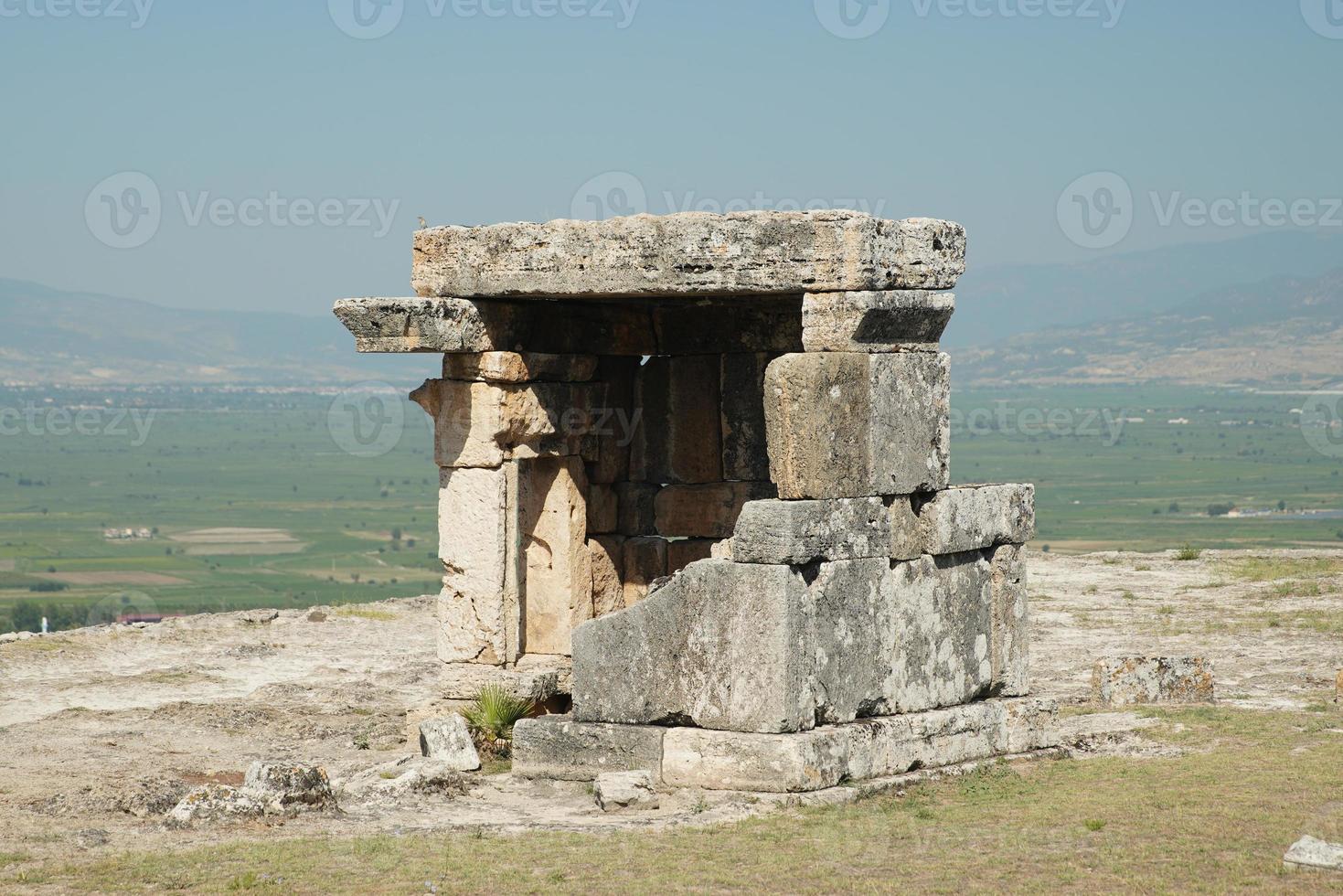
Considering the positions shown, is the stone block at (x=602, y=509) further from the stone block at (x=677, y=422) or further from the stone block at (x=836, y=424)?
the stone block at (x=836, y=424)

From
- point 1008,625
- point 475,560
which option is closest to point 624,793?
point 475,560

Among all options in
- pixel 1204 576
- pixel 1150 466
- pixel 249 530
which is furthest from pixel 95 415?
pixel 1204 576

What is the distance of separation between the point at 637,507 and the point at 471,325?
2.54 m

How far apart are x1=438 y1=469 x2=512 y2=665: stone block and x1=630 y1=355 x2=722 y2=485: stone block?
195 cm

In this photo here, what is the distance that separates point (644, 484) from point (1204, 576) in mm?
9817

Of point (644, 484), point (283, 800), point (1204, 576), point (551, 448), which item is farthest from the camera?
point (1204, 576)

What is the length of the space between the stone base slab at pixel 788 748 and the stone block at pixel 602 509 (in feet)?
8.62

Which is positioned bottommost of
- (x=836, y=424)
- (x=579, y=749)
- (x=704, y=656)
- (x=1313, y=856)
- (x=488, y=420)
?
(x=1313, y=856)

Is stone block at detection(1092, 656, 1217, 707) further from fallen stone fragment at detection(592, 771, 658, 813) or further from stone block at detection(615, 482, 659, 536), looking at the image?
fallen stone fragment at detection(592, 771, 658, 813)

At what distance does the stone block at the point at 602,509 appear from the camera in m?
14.1

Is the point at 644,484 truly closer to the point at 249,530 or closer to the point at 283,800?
the point at 283,800

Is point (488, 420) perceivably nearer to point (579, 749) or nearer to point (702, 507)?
point (702, 507)

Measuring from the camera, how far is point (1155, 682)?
46.9 ft

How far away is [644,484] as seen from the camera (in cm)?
1442
